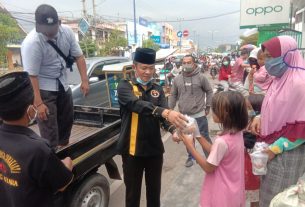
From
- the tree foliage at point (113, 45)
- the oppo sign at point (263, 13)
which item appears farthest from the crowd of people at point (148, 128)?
the tree foliage at point (113, 45)

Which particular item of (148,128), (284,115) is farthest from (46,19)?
(284,115)

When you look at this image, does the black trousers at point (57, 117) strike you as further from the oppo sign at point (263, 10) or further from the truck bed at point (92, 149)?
the oppo sign at point (263, 10)

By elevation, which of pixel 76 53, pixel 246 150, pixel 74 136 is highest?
pixel 76 53

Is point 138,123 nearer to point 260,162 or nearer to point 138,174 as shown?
point 138,174

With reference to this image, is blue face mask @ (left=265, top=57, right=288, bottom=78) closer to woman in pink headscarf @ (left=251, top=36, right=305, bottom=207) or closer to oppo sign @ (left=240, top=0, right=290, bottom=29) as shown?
woman in pink headscarf @ (left=251, top=36, right=305, bottom=207)

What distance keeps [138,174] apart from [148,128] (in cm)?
47

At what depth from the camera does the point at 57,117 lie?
10.4 ft

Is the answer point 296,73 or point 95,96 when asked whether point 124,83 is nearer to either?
point 296,73

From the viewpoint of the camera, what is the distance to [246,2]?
16.9 meters

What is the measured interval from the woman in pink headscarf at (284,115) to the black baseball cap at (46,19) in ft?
6.14

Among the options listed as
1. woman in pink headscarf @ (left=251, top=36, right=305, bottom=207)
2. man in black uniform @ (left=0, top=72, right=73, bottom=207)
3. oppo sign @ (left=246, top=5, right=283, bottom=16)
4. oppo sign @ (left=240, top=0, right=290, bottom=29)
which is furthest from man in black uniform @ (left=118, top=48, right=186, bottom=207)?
oppo sign @ (left=246, top=5, right=283, bottom=16)

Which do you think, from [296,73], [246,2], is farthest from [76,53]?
[246,2]

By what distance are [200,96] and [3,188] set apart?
3.52 metres

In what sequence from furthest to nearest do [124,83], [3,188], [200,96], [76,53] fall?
[200,96]
[76,53]
[124,83]
[3,188]
